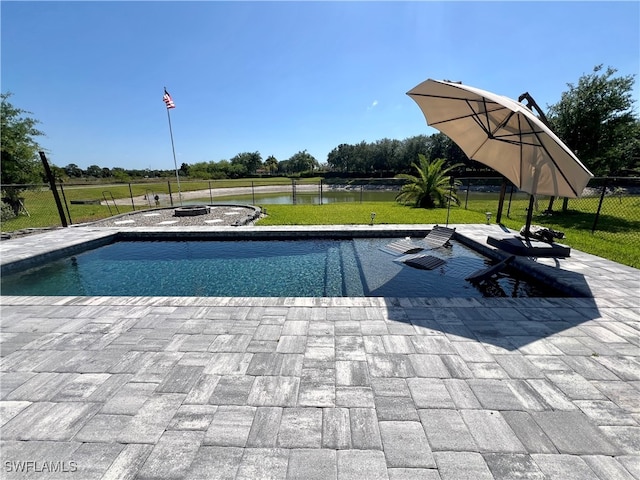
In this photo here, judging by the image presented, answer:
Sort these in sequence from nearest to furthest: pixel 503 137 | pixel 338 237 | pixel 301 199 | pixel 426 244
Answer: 1. pixel 503 137
2. pixel 426 244
3. pixel 338 237
4. pixel 301 199

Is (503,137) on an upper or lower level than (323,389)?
upper

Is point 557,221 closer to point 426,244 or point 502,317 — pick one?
point 426,244

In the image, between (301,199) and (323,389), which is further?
(301,199)

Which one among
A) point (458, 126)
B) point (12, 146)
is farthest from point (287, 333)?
point (12, 146)

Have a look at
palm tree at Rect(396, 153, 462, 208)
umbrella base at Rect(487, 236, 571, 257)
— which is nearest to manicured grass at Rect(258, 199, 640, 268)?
palm tree at Rect(396, 153, 462, 208)

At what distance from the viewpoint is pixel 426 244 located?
7.95 m

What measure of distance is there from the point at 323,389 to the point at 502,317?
2775mm

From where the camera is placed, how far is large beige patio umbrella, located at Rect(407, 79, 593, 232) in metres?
4.53

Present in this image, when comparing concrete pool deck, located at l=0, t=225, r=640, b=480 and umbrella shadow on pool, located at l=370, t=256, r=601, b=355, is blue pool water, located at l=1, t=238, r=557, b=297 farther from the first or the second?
concrete pool deck, located at l=0, t=225, r=640, b=480

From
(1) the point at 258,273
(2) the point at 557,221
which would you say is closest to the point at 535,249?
(2) the point at 557,221

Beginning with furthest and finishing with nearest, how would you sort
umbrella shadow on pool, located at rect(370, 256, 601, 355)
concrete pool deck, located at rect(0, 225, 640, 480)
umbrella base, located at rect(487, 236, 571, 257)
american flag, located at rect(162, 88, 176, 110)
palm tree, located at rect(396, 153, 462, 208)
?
american flag, located at rect(162, 88, 176, 110) → palm tree, located at rect(396, 153, 462, 208) → umbrella base, located at rect(487, 236, 571, 257) → umbrella shadow on pool, located at rect(370, 256, 601, 355) → concrete pool deck, located at rect(0, 225, 640, 480)

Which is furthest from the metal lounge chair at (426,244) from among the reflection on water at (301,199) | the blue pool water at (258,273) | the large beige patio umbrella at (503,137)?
the reflection on water at (301,199)

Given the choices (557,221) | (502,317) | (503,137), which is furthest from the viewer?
(557,221)

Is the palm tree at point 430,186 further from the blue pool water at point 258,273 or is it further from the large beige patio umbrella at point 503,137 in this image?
the large beige patio umbrella at point 503,137
